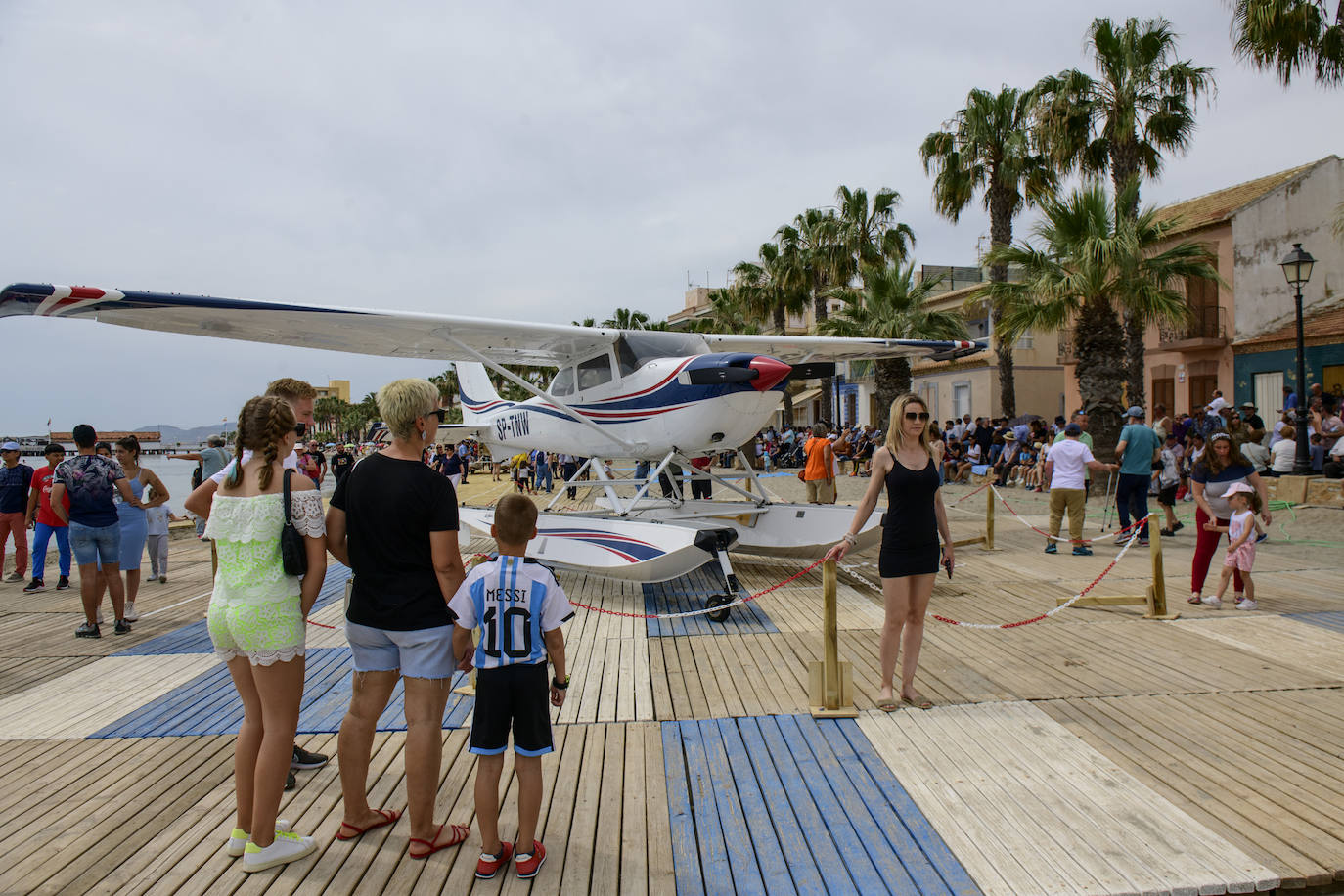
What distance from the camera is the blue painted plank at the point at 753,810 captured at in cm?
276

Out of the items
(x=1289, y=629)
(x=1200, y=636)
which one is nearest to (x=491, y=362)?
(x=1200, y=636)

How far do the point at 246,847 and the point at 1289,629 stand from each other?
22.8 ft

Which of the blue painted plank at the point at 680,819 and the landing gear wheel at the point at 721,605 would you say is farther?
the landing gear wheel at the point at 721,605

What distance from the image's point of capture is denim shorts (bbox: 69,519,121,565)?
6074mm

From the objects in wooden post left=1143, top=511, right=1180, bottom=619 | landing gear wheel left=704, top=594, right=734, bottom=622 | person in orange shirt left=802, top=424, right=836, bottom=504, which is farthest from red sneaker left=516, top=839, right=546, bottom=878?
person in orange shirt left=802, top=424, right=836, bottom=504

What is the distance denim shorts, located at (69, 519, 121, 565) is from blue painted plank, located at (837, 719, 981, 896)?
5.86 meters

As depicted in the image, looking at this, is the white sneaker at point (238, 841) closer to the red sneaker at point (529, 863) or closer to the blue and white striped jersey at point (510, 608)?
the red sneaker at point (529, 863)

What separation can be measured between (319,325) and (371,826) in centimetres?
611

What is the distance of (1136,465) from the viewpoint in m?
9.79

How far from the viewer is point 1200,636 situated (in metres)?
5.73

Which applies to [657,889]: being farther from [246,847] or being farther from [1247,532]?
[1247,532]

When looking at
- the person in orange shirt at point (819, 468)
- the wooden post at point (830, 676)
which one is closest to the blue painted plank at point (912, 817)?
the wooden post at point (830, 676)

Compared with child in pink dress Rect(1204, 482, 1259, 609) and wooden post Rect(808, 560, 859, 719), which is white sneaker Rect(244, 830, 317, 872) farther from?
child in pink dress Rect(1204, 482, 1259, 609)

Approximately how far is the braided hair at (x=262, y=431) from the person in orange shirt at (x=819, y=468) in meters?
11.2
